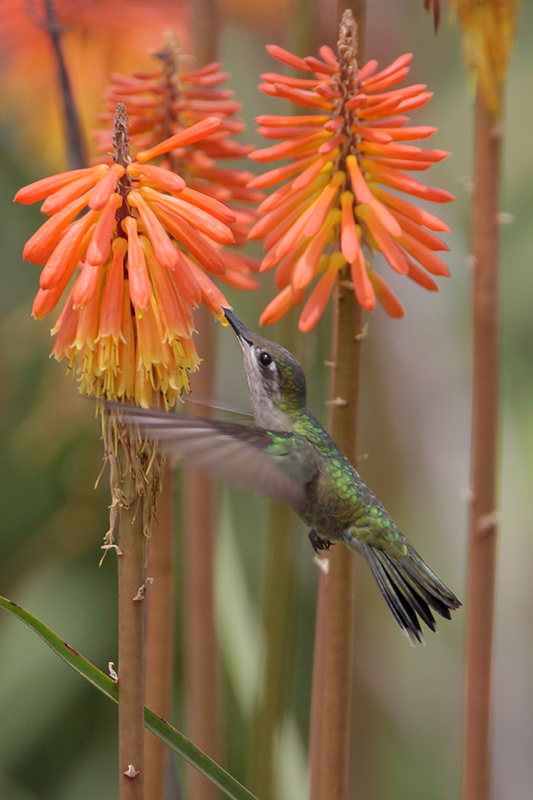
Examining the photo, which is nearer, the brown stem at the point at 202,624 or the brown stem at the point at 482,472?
the brown stem at the point at 482,472

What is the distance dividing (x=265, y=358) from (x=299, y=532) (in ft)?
1.85

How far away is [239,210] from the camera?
2.91 ft

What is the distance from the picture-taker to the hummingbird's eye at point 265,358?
0.79 meters

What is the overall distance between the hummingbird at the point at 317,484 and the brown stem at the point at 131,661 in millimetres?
143

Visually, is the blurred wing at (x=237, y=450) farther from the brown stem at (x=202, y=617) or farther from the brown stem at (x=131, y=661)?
the brown stem at (x=202, y=617)

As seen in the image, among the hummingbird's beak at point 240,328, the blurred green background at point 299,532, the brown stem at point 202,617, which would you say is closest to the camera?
the hummingbird's beak at point 240,328

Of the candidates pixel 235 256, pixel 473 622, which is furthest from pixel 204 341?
pixel 473 622

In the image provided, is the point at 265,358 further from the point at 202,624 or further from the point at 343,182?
the point at 202,624

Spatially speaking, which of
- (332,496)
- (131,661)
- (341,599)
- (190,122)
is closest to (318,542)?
(332,496)

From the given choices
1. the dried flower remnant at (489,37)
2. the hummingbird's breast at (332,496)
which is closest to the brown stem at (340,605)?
the hummingbird's breast at (332,496)

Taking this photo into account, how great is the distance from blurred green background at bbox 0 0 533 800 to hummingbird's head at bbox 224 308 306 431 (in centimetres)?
27

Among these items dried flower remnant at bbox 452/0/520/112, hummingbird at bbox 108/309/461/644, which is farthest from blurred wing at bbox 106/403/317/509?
dried flower remnant at bbox 452/0/520/112

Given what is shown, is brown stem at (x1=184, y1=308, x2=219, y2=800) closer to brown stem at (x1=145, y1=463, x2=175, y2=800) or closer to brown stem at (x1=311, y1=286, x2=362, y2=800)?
brown stem at (x1=145, y1=463, x2=175, y2=800)

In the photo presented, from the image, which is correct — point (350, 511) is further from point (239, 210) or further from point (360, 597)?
point (360, 597)
